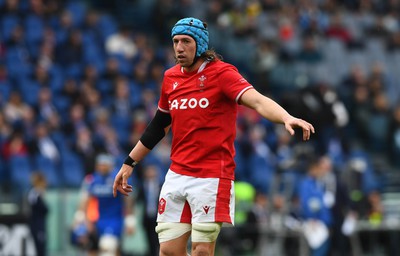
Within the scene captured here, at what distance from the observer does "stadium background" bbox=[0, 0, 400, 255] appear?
20.4 meters

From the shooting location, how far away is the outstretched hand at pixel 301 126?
744 centimetres

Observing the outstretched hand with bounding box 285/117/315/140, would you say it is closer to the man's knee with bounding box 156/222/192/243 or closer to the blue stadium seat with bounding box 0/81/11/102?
the man's knee with bounding box 156/222/192/243

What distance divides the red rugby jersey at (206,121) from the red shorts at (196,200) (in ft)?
0.22

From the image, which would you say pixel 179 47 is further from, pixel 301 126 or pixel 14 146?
pixel 14 146

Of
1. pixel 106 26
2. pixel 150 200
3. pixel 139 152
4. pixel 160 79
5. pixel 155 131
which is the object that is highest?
pixel 106 26

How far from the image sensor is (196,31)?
332 inches

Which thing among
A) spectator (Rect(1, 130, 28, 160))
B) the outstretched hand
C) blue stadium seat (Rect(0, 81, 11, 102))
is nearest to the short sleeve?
the outstretched hand

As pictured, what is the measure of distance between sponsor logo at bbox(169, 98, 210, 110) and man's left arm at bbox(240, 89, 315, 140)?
1.12 feet

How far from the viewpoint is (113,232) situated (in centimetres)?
1658

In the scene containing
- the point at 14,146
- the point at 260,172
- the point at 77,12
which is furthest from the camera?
the point at 77,12

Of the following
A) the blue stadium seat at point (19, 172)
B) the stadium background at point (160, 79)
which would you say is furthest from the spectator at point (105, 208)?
the blue stadium seat at point (19, 172)

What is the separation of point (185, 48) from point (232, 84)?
19.3 inches

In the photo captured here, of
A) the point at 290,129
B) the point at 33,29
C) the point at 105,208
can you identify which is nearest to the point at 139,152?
the point at 290,129

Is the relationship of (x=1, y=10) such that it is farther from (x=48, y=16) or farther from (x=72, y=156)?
(x=72, y=156)
